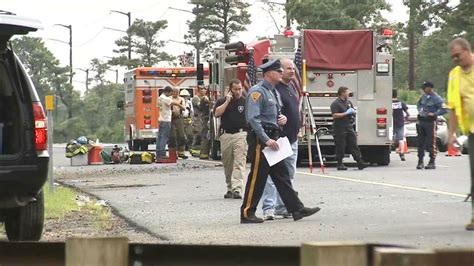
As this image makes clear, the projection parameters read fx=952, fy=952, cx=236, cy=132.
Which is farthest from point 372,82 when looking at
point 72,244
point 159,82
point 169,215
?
point 72,244

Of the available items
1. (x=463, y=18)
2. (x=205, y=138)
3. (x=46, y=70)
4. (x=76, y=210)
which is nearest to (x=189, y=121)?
(x=205, y=138)

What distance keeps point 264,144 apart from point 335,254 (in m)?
7.08

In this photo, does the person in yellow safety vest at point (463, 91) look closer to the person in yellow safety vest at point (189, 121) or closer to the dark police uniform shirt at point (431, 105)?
the dark police uniform shirt at point (431, 105)

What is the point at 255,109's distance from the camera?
10.3m

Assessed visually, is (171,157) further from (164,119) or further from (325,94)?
(325,94)

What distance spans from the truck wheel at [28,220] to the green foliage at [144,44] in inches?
2700

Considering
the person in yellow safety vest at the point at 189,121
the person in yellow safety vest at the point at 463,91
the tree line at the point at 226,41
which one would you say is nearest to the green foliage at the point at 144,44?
the tree line at the point at 226,41

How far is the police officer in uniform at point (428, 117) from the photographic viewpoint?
1941 cm

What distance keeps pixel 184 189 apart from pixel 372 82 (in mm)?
7025

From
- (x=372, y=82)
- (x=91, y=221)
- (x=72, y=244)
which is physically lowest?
(x=91, y=221)

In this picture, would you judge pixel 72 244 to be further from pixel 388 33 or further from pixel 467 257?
pixel 388 33

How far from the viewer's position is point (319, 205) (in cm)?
1238

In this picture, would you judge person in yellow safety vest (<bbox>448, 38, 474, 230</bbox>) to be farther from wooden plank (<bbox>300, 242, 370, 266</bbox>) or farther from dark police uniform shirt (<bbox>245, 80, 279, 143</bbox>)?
wooden plank (<bbox>300, 242, 370, 266</bbox>)

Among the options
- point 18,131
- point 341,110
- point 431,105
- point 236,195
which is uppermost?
point 431,105
